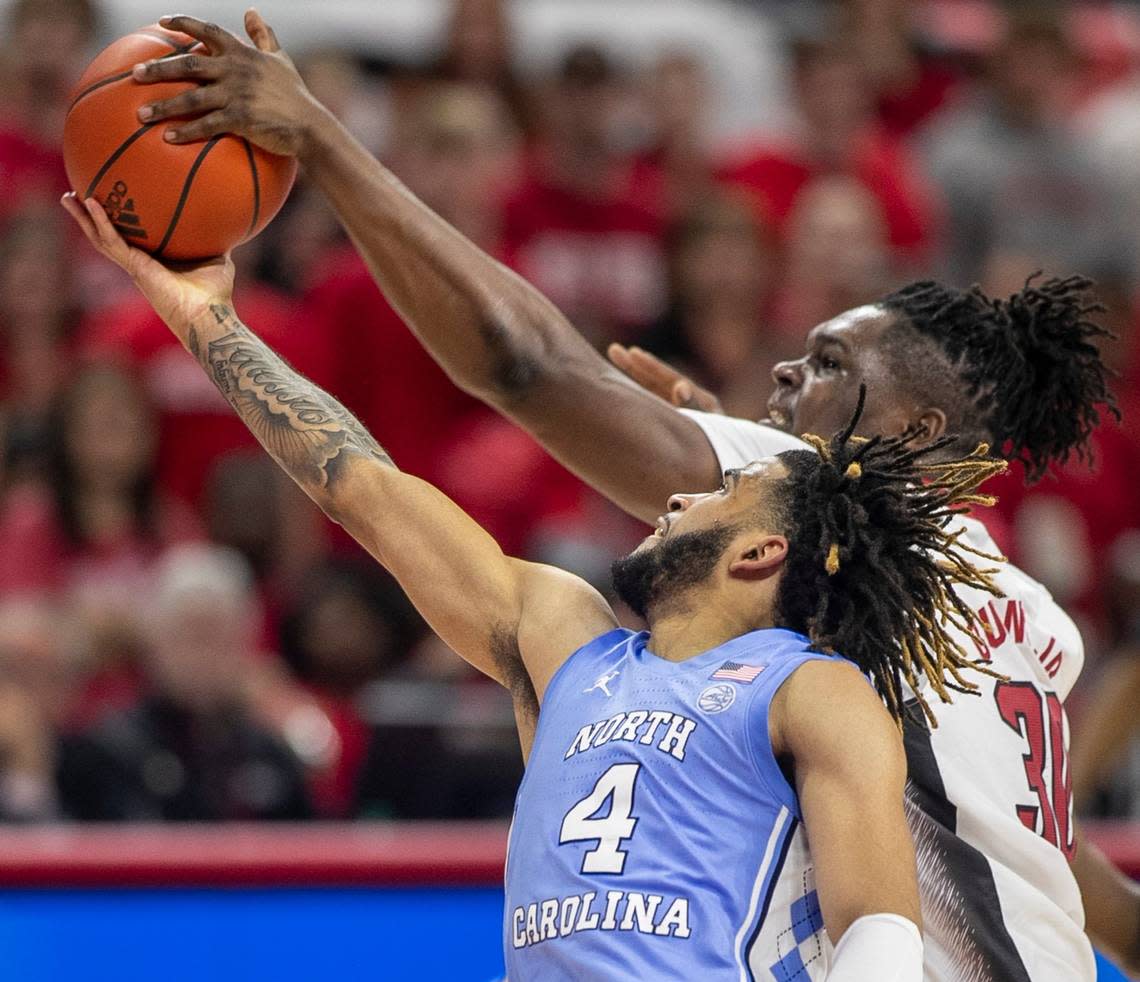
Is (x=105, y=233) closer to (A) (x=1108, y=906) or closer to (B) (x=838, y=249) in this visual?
(A) (x=1108, y=906)

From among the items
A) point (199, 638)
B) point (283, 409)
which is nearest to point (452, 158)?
point (199, 638)

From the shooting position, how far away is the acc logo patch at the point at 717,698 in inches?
110

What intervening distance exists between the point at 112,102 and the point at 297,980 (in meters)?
2.25

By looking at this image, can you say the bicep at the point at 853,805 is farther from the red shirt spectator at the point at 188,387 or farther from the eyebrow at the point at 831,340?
the red shirt spectator at the point at 188,387

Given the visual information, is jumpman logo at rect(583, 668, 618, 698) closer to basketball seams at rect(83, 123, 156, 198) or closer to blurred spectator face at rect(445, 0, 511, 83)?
basketball seams at rect(83, 123, 156, 198)

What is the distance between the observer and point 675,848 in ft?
8.99

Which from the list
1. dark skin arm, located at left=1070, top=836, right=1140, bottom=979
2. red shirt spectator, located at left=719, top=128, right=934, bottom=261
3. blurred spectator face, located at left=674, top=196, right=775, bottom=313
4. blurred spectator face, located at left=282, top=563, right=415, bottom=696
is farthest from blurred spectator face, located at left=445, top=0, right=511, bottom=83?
dark skin arm, located at left=1070, top=836, right=1140, bottom=979

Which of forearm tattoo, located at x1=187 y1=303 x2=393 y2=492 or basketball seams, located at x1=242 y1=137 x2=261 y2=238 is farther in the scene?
basketball seams, located at x1=242 y1=137 x2=261 y2=238

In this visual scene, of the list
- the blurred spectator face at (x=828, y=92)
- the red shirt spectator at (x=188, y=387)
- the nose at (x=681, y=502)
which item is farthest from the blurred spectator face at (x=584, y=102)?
the nose at (x=681, y=502)

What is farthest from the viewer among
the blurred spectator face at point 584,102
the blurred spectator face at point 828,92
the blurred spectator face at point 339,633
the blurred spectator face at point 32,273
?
the blurred spectator face at point 828,92

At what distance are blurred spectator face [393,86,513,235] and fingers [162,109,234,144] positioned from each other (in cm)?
327

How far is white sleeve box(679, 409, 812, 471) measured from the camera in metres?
3.50

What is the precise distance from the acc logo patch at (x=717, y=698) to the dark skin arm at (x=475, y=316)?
736 mm

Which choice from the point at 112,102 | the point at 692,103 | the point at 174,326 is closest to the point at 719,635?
the point at 174,326
